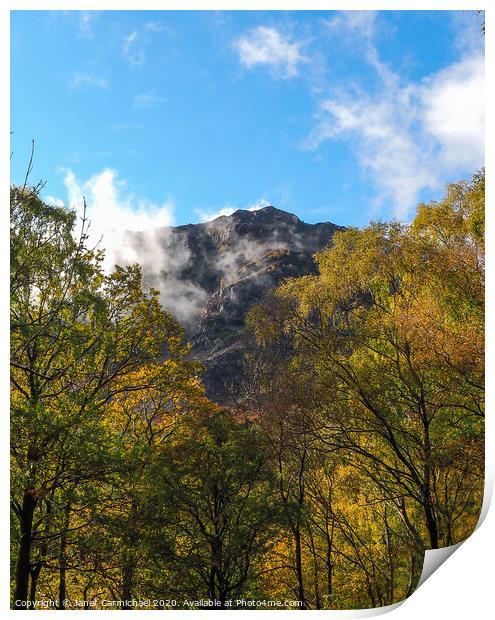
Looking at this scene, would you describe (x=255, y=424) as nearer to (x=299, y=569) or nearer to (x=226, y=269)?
(x=299, y=569)

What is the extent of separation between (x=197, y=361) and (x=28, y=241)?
2.91 meters

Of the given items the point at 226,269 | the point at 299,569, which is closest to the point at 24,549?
the point at 299,569

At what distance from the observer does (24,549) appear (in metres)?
6.02

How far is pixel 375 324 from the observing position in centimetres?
716

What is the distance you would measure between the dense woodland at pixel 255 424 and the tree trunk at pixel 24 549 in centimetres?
2

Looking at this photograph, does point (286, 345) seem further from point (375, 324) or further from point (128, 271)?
point (128, 271)

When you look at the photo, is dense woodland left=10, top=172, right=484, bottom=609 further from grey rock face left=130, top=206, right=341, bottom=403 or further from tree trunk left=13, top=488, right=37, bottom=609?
grey rock face left=130, top=206, right=341, bottom=403

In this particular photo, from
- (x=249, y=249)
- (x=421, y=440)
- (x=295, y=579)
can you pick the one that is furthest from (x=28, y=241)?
(x=421, y=440)

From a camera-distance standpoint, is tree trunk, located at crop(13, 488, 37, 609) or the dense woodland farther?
the dense woodland

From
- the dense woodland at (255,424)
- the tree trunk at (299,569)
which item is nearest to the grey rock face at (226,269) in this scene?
the dense woodland at (255,424)

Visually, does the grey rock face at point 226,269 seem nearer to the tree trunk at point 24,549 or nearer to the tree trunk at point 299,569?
the tree trunk at point 299,569

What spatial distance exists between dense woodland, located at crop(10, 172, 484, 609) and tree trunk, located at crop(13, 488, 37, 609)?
23mm

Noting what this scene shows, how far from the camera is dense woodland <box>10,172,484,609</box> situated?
239 inches

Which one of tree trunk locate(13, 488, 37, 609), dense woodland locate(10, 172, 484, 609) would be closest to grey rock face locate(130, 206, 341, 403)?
dense woodland locate(10, 172, 484, 609)
